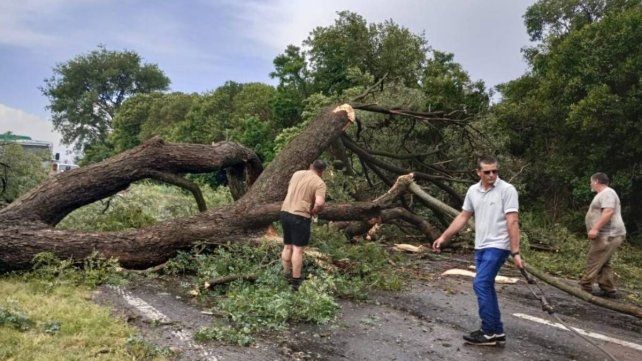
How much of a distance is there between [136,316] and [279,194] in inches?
128

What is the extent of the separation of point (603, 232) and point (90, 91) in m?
55.1

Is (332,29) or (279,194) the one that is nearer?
(279,194)

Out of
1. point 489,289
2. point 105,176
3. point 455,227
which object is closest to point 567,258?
point 455,227

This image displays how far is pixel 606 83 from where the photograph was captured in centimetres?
1359

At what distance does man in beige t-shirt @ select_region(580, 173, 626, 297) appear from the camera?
649 cm

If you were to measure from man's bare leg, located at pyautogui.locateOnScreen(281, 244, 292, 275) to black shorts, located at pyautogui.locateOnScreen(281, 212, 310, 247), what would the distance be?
3.3 inches

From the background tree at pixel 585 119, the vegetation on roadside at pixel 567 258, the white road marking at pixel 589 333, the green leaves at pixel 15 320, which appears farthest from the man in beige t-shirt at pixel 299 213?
the background tree at pixel 585 119

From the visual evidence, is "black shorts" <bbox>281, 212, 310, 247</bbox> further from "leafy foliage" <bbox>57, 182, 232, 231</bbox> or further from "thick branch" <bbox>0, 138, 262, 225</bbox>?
"leafy foliage" <bbox>57, 182, 232, 231</bbox>

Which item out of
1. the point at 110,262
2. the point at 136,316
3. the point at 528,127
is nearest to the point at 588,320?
the point at 136,316

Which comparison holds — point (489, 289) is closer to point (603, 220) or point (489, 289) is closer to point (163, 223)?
point (603, 220)

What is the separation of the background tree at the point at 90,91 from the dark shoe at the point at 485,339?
54.8 metres

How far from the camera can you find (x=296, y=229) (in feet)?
18.7

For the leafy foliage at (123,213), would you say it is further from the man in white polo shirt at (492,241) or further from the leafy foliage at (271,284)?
the man in white polo shirt at (492,241)

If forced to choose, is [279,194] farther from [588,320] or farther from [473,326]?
[588,320]
